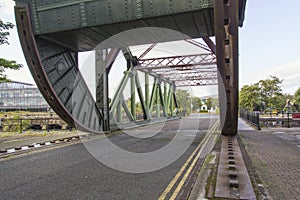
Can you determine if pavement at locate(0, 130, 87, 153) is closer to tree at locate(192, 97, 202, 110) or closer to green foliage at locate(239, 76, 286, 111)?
green foliage at locate(239, 76, 286, 111)

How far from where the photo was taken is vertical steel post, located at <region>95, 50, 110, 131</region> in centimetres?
1539

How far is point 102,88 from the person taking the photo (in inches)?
612

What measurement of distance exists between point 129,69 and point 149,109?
710 centimetres

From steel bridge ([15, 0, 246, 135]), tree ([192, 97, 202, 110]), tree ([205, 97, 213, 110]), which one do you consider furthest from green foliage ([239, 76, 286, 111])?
tree ([205, 97, 213, 110])

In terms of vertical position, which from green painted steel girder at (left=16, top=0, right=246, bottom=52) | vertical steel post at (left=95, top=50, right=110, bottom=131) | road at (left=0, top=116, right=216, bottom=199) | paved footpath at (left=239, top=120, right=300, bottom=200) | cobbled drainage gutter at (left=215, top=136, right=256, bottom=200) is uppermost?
green painted steel girder at (left=16, top=0, right=246, bottom=52)

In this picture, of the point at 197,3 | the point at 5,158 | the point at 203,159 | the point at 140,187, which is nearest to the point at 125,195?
the point at 140,187

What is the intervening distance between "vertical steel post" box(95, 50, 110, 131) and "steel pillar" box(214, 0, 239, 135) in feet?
23.9

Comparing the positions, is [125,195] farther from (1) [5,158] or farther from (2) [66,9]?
(2) [66,9]

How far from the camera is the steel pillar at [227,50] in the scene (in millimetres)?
8289

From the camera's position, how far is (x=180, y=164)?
23.5 ft

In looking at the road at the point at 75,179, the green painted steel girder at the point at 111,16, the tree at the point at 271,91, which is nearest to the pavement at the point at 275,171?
the road at the point at 75,179

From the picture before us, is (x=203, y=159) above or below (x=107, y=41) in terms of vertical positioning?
below

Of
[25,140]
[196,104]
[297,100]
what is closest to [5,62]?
[25,140]

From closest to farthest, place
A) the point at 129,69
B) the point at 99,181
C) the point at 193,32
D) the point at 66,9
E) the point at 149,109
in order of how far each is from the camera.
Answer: the point at 99,181
the point at 66,9
the point at 193,32
the point at 129,69
the point at 149,109
